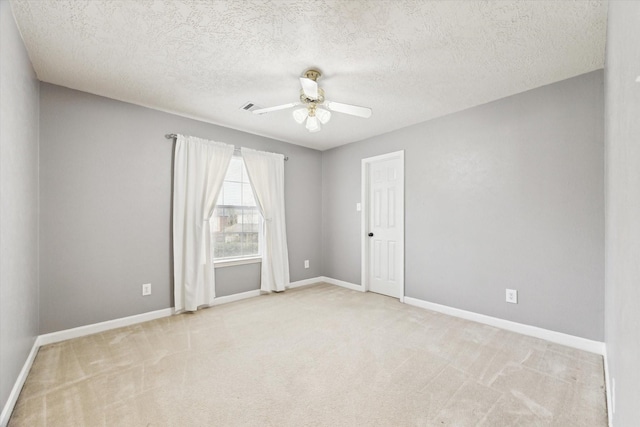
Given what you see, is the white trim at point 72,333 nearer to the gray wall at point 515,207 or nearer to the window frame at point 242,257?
the window frame at point 242,257

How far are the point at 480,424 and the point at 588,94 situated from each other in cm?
285

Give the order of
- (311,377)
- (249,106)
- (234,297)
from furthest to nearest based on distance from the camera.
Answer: (234,297) → (249,106) → (311,377)

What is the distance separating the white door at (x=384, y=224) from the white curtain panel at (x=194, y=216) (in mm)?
2289

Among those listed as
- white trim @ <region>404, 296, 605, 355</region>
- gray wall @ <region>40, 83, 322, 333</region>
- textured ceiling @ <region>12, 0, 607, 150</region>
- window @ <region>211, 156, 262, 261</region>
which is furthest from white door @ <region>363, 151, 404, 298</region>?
gray wall @ <region>40, 83, 322, 333</region>

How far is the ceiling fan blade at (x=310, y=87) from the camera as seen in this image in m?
2.19

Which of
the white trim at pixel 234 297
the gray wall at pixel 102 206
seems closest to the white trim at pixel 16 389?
the gray wall at pixel 102 206

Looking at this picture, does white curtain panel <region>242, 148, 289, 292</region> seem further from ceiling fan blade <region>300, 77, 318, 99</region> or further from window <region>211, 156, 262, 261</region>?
ceiling fan blade <region>300, 77, 318, 99</region>

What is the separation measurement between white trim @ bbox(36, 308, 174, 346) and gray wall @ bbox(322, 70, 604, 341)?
3178mm

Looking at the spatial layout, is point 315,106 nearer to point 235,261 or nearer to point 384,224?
point 384,224

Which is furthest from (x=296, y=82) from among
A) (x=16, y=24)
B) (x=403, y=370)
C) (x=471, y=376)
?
(x=471, y=376)

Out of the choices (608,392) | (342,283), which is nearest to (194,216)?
(342,283)

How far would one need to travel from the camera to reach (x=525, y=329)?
9.32 ft

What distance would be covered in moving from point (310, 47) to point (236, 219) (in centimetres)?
269

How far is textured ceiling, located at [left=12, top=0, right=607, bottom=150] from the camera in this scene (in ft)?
5.81
